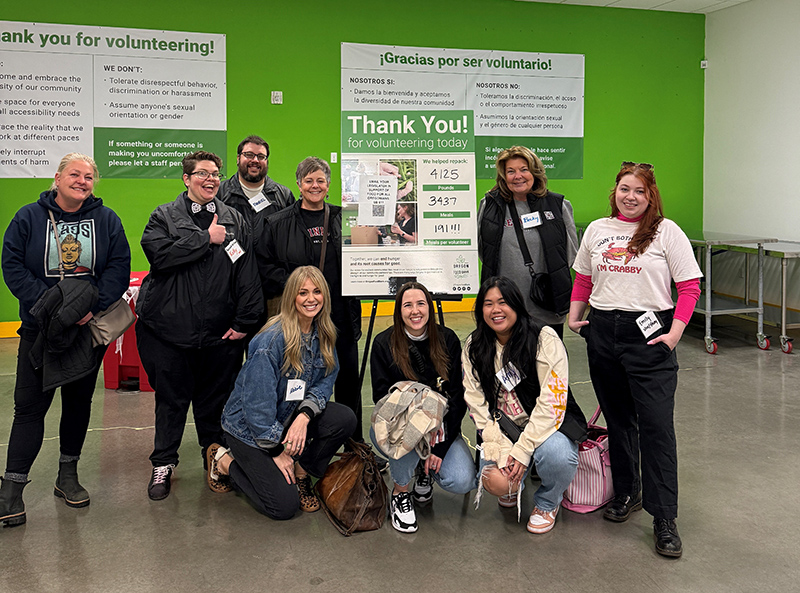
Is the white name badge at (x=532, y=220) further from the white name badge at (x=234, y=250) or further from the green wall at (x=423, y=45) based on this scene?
the green wall at (x=423, y=45)

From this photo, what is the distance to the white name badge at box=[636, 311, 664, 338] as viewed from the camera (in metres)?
2.61

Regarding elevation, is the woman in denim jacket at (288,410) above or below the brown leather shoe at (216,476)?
above

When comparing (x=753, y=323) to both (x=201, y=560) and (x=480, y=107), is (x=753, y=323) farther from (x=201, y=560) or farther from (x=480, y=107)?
(x=201, y=560)

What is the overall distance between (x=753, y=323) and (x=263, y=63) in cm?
524

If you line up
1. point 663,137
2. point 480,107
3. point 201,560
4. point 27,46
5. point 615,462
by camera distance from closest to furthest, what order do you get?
1. point 201,560
2. point 615,462
3. point 27,46
4. point 480,107
5. point 663,137

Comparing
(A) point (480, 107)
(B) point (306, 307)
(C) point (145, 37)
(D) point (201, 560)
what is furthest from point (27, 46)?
(D) point (201, 560)

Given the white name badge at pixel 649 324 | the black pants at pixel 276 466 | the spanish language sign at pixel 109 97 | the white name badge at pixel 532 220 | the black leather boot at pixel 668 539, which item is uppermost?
A: the spanish language sign at pixel 109 97

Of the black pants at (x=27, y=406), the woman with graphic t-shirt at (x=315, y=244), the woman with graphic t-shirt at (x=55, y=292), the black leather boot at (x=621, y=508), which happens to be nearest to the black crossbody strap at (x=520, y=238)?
the woman with graphic t-shirt at (x=315, y=244)

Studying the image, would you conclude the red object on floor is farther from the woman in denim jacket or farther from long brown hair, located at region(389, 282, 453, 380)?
long brown hair, located at region(389, 282, 453, 380)

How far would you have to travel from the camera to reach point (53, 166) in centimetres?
666

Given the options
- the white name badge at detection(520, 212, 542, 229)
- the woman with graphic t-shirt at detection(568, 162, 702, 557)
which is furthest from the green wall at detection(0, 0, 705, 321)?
the woman with graphic t-shirt at detection(568, 162, 702, 557)

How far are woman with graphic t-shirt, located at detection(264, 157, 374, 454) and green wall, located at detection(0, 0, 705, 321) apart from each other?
386 centimetres

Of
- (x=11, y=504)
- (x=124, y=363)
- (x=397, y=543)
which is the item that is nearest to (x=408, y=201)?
(x=397, y=543)

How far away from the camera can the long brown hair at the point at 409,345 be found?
9.97 feet
